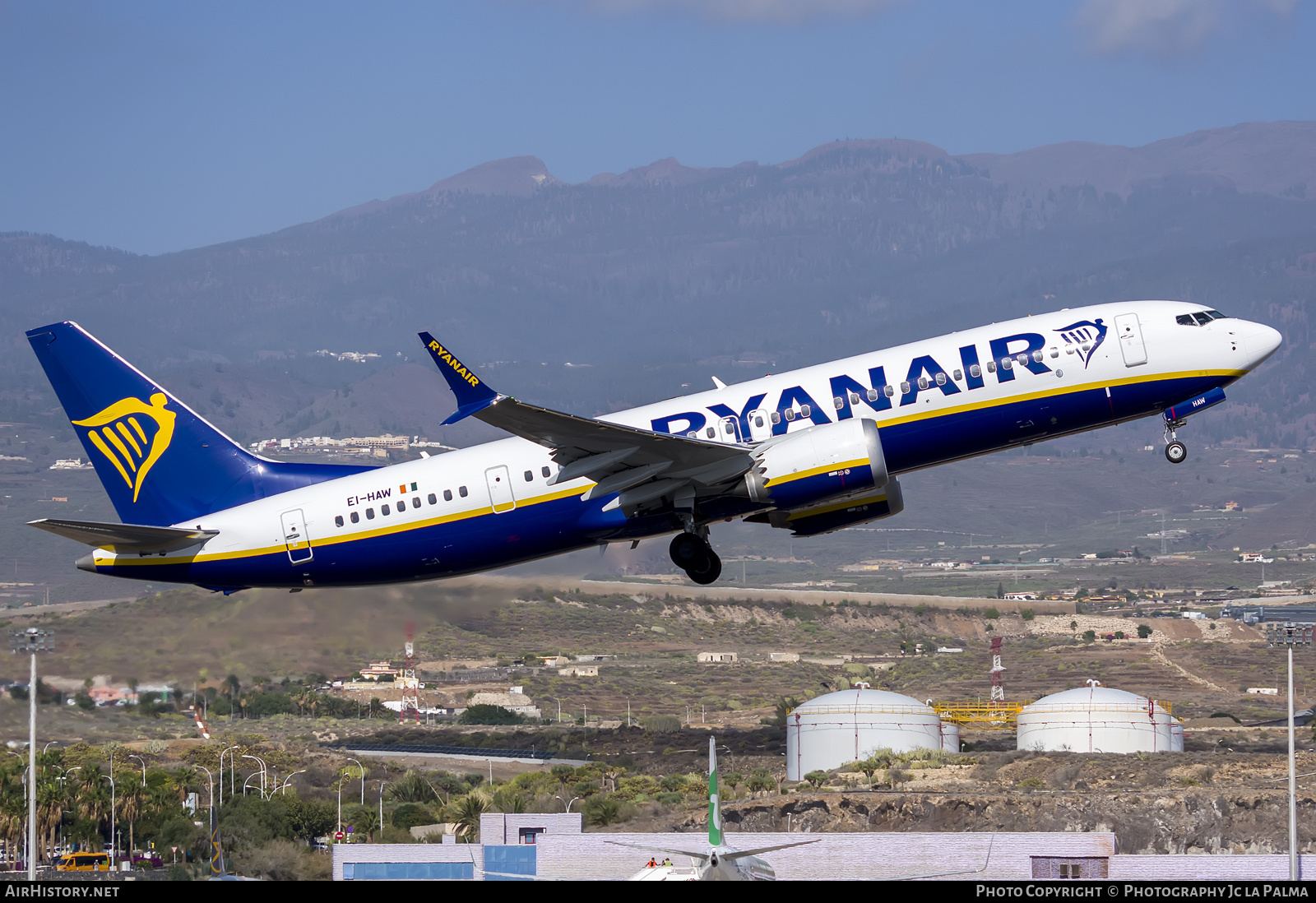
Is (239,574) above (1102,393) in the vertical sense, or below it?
below

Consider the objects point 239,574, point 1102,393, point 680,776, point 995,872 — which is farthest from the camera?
point 680,776

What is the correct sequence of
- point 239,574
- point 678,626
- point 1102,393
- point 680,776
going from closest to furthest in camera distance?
point 1102,393, point 239,574, point 680,776, point 678,626

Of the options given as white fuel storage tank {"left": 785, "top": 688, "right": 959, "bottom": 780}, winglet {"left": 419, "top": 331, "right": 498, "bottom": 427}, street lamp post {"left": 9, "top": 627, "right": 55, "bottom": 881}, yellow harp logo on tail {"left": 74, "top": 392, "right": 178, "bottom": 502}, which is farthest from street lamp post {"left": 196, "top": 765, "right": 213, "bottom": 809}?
winglet {"left": 419, "top": 331, "right": 498, "bottom": 427}

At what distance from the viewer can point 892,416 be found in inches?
1523

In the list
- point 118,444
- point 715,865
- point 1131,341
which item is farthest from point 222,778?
point 1131,341

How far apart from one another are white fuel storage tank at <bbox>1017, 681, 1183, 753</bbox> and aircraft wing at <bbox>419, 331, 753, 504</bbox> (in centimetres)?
4276

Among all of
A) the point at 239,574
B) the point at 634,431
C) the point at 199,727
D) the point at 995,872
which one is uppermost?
the point at 634,431

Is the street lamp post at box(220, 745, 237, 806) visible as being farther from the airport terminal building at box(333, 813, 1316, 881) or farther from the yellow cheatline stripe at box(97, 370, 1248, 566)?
the yellow cheatline stripe at box(97, 370, 1248, 566)

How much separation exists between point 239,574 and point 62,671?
63.0 ft

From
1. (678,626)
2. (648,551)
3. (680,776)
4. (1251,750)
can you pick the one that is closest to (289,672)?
(648,551)

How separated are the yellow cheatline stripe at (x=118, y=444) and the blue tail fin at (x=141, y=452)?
0.02m

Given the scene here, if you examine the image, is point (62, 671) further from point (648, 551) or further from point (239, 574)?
point (648, 551)

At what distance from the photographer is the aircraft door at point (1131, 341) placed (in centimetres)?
3925

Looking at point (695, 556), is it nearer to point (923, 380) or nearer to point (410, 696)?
point (923, 380)
